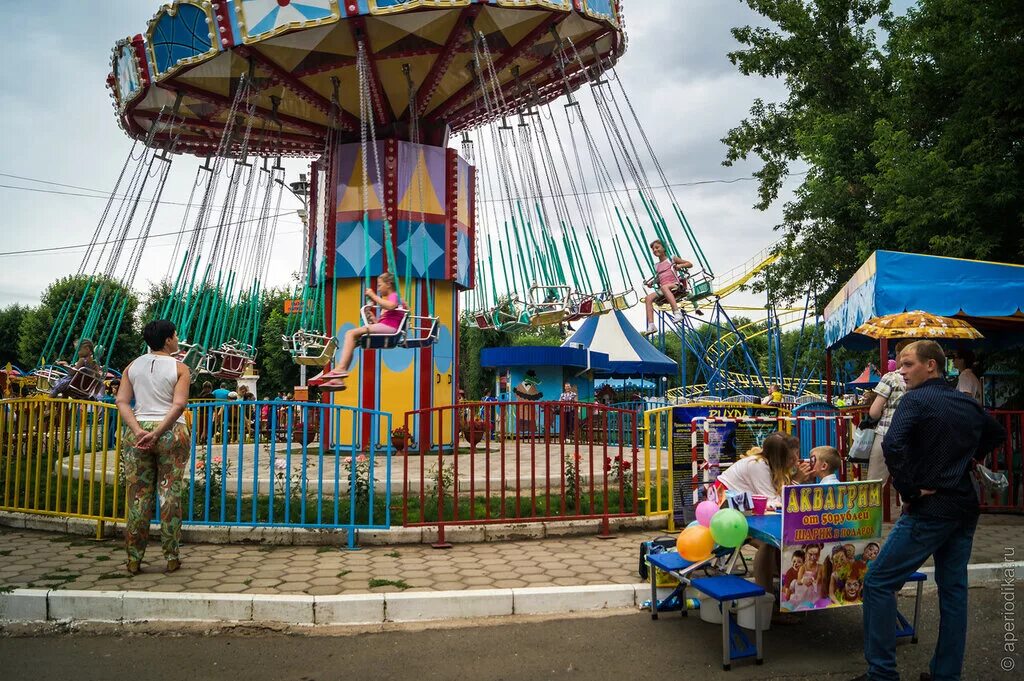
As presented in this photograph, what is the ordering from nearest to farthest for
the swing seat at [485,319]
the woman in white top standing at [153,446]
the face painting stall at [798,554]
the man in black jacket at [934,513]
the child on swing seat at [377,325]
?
1. the man in black jacket at [934,513]
2. the face painting stall at [798,554]
3. the woman in white top standing at [153,446]
4. the child on swing seat at [377,325]
5. the swing seat at [485,319]

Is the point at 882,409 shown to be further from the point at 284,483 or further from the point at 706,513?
the point at 284,483

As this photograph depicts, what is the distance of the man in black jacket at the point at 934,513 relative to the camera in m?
3.72

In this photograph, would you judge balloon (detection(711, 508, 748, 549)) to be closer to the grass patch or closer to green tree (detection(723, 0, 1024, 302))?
the grass patch

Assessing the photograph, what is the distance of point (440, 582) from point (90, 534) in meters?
4.17

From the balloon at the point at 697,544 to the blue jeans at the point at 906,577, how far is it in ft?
3.72

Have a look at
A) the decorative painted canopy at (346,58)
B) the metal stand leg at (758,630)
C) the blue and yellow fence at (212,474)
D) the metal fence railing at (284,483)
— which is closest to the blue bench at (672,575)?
the metal stand leg at (758,630)

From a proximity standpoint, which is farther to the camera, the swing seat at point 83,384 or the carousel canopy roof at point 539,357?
the carousel canopy roof at point 539,357

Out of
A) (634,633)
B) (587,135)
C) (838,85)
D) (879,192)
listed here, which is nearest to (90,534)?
(634,633)

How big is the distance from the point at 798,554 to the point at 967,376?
6175mm

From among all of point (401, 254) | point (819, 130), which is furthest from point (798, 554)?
point (819, 130)

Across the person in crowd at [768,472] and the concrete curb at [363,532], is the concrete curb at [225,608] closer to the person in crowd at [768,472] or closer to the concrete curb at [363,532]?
the concrete curb at [363,532]

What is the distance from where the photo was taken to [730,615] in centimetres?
453

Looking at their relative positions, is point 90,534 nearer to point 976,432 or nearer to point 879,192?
point 976,432

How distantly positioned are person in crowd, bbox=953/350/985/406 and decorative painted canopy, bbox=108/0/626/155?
838 cm
